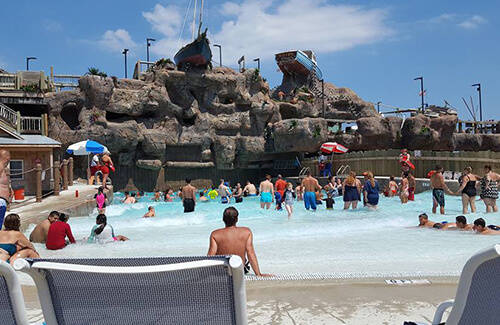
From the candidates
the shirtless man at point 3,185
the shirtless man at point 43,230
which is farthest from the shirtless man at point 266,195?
the shirtless man at point 3,185

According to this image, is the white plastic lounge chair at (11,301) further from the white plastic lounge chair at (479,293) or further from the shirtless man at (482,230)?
the shirtless man at (482,230)

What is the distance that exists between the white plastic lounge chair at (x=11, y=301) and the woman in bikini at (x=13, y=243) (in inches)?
139

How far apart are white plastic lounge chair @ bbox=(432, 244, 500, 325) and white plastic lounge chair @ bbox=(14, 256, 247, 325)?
3.11ft

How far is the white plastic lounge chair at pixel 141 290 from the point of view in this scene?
164cm

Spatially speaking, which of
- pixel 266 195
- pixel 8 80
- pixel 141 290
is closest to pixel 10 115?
pixel 8 80

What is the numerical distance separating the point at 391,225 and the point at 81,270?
30.0ft

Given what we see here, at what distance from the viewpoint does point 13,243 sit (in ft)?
16.9

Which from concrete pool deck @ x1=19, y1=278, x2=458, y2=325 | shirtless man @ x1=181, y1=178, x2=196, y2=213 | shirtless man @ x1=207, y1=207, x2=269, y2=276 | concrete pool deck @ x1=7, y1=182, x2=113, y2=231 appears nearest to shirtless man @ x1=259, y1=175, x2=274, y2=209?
shirtless man @ x1=181, y1=178, x2=196, y2=213

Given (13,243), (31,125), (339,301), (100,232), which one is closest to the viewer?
(339,301)

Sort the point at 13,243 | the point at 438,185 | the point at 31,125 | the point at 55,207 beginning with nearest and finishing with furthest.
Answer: the point at 13,243 → the point at 55,207 → the point at 438,185 → the point at 31,125

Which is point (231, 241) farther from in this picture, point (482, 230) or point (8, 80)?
point (8, 80)

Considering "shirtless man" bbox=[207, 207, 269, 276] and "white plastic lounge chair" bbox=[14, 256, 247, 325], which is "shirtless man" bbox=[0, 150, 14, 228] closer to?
"shirtless man" bbox=[207, 207, 269, 276]

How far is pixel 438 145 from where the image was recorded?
30062 mm

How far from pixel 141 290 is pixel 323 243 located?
594 cm
